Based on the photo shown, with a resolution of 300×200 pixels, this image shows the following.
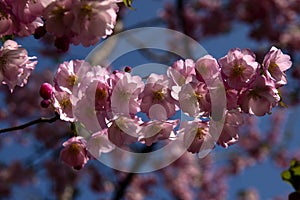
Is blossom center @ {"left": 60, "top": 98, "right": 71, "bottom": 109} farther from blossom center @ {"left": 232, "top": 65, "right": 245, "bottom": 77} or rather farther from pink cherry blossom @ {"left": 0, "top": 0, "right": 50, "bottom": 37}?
blossom center @ {"left": 232, "top": 65, "right": 245, "bottom": 77}

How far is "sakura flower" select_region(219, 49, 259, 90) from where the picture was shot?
1452mm

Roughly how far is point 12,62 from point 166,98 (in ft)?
1.68

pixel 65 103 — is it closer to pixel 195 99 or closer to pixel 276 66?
pixel 195 99

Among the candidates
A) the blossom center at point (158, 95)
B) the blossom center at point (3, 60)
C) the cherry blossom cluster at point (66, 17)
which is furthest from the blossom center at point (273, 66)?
the blossom center at point (3, 60)

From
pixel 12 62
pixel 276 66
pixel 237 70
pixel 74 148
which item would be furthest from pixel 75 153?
pixel 276 66

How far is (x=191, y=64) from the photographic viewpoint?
1535 millimetres

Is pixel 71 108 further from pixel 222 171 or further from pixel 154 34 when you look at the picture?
pixel 222 171

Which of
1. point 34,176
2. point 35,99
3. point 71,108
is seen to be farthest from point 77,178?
point 71,108

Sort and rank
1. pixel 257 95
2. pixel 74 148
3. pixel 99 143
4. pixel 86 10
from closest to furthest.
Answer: pixel 86 10 → pixel 257 95 → pixel 99 143 → pixel 74 148

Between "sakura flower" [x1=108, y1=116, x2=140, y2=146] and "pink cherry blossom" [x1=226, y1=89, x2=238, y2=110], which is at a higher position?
"pink cherry blossom" [x1=226, y1=89, x2=238, y2=110]

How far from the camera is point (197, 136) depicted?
5.18 ft

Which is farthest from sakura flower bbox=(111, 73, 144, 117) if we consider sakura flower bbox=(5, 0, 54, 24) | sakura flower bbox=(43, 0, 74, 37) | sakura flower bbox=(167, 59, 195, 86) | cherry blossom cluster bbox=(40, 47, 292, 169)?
sakura flower bbox=(5, 0, 54, 24)

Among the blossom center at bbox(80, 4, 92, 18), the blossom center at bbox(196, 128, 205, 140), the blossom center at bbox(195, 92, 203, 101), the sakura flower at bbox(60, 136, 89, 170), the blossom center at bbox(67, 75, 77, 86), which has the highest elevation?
the blossom center at bbox(80, 4, 92, 18)

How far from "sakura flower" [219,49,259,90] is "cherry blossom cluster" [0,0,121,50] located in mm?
369
